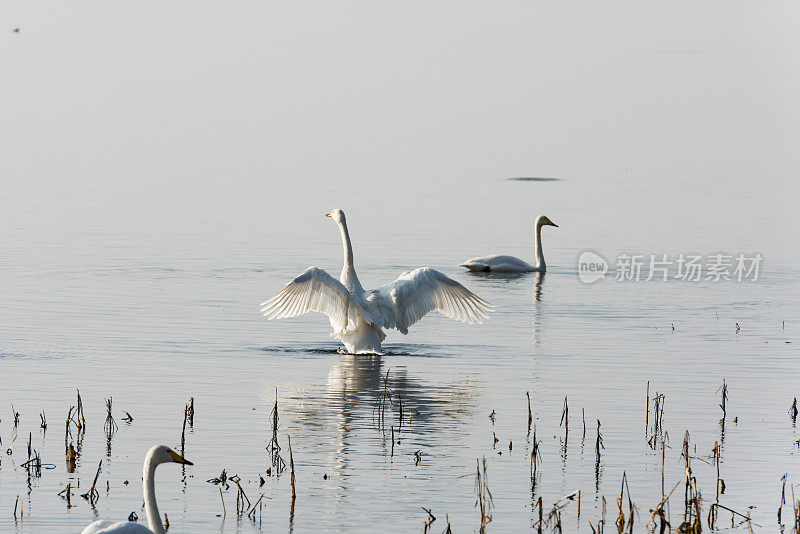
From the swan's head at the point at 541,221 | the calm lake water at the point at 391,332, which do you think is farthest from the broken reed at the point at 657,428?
the swan's head at the point at 541,221

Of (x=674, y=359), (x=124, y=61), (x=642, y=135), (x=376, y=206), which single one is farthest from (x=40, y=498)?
(x=124, y=61)

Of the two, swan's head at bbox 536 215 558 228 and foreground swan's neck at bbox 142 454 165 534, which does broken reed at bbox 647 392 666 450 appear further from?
swan's head at bbox 536 215 558 228

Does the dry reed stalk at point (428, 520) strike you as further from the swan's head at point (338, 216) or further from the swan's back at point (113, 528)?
the swan's head at point (338, 216)

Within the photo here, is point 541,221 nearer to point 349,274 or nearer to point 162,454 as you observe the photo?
point 349,274

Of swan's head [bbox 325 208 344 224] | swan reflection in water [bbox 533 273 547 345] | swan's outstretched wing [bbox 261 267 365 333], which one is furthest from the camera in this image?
swan's head [bbox 325 208 344 224]

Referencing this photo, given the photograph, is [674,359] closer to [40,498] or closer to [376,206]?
[40,498]

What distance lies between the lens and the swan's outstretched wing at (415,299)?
17344mm

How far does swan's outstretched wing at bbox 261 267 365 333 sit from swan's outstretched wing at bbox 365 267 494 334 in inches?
11.7

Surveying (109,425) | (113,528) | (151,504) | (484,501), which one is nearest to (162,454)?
(151,504)

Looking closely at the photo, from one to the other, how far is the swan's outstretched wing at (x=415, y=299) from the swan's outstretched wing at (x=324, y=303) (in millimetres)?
298

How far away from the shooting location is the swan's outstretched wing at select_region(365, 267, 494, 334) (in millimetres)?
17344

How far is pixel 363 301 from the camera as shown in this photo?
17.3 metres

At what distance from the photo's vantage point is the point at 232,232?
2695 cm

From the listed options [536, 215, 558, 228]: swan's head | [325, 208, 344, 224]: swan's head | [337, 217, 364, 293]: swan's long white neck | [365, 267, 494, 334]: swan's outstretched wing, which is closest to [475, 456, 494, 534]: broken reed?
[365, 267, 494, 334]: swan's outstretched wing
